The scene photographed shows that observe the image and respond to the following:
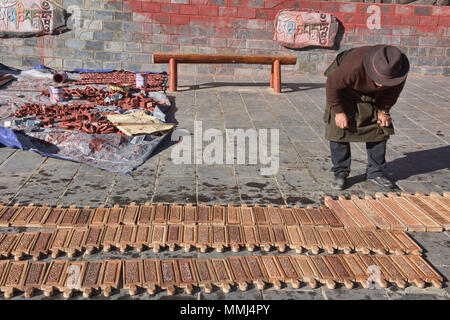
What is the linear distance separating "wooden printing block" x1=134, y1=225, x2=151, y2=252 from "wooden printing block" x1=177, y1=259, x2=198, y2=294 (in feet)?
1.36

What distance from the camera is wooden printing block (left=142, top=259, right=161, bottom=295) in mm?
3437

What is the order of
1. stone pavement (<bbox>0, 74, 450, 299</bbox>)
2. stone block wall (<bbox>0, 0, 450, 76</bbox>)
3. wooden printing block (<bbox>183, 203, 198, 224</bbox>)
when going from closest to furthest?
wooden printing block (<bbox>183, 203, 198, 224</bbox>) → stone pavement (<bbox>0, 74, 450, 299</bbox>) → stone block wall (<bbox>0, 0, 450, 76</bbox>)

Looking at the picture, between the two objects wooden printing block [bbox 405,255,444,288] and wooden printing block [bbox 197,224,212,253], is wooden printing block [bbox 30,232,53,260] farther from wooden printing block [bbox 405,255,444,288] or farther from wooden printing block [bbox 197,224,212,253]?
wooden printing block [bbox 405,255,444,288]

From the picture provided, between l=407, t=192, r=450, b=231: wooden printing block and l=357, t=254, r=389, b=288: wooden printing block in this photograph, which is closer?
l=357, t=254, r=389, b=288: wooden printing block

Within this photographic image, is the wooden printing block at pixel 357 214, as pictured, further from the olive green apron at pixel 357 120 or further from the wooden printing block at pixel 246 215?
the wooden printing block at pixel 246 215

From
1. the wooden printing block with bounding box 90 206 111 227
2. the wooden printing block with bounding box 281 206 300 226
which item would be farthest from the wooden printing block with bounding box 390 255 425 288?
the wooden printing block with bounding box 90 206 111 227

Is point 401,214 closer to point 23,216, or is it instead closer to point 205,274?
point 205,274

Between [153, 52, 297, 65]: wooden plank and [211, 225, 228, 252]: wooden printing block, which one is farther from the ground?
[153, 52, 297, 65]: wooden plank

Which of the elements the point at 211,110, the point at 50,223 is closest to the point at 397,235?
the point at 50,223

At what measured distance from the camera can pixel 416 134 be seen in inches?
292

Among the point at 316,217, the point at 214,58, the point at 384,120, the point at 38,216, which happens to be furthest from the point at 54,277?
the point at 214,58

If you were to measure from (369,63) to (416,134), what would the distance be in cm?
352
